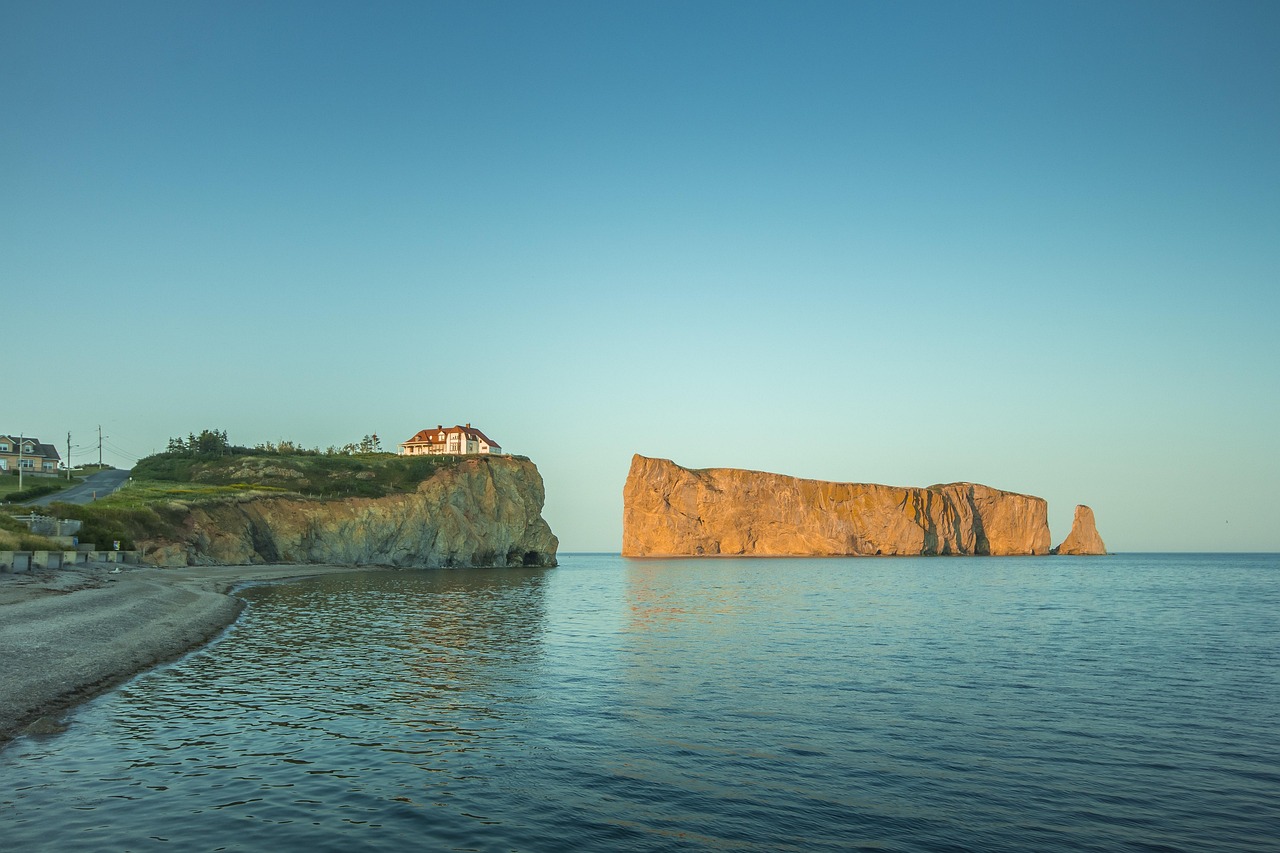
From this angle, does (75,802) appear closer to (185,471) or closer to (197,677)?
(197,677)

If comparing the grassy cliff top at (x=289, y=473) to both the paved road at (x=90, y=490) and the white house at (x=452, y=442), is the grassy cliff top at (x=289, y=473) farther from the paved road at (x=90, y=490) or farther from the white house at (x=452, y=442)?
the white house at (x=452, y=442)

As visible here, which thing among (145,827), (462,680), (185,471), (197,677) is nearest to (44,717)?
(197,677)

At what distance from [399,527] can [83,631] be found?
304ft

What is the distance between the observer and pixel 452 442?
172m

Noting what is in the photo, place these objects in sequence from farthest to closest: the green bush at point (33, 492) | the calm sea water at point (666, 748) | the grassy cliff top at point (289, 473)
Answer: the grassy cliff top at point (289, 473) < the green bush at point (33, 492) < the calm sea water at point (666, 748)

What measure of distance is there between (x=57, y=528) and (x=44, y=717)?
51.4 metres

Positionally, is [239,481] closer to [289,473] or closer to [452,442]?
[289,473]

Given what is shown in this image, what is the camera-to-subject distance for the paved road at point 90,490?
87906 mm

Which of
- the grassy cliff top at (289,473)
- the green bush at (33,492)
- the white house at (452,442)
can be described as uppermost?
the white house at (452,442)

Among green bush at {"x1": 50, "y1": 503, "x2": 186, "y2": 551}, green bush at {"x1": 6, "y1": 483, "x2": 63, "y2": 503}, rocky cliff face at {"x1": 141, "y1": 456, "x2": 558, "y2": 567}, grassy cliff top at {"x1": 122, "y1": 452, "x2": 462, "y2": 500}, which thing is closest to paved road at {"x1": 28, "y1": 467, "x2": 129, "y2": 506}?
green bush at {"x1": 6, "y1": 483, "x2": 63, "y2": 503}

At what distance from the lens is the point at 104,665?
2694 centimetres

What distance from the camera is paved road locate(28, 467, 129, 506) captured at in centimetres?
8791

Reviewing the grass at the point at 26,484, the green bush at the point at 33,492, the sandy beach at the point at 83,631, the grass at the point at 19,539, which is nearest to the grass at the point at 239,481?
the green bush at the point at 33,492

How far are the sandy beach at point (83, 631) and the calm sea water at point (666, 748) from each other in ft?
4.40
